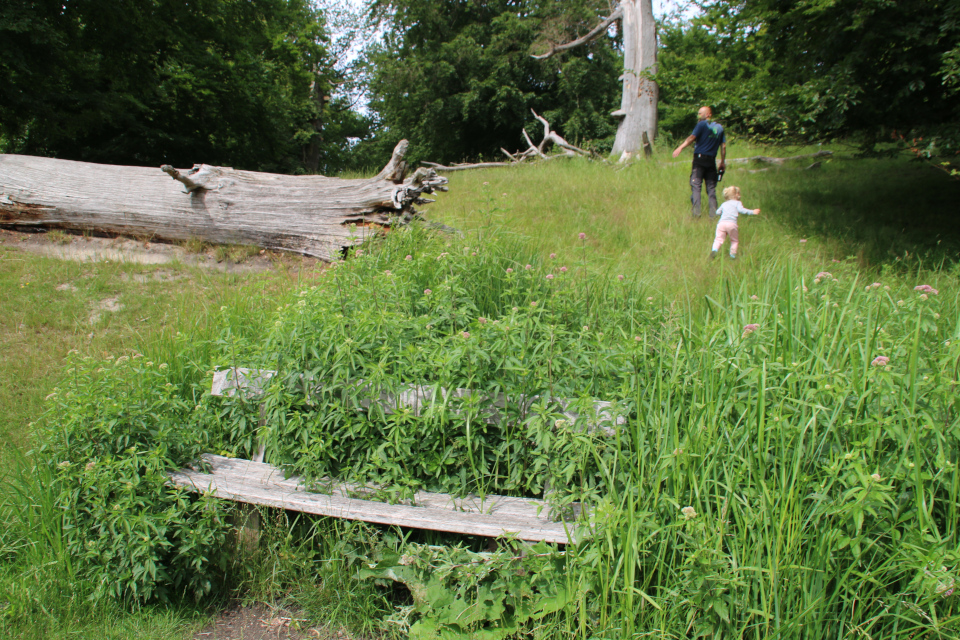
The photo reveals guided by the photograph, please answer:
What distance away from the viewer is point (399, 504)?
2.94m

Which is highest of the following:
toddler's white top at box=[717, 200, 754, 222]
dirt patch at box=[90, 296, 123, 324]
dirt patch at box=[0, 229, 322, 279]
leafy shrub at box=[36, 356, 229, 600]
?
toddler's white top at box=[717, 200, 754, 222]

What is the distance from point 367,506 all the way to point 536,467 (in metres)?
0.93

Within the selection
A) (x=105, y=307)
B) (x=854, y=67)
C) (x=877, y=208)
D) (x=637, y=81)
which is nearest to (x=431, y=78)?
(x=637, y=81)

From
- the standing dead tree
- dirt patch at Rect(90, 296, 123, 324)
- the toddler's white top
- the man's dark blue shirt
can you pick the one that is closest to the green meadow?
dirt patch at Rect(90, 296, 123, 324)

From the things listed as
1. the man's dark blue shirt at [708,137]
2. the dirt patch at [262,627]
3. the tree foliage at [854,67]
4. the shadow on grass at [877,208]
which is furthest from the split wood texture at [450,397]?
the man's dark blue shirt at [708,137]

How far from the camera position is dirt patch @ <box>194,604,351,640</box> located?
2826mm

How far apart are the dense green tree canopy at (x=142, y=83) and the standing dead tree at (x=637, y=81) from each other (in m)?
12.0

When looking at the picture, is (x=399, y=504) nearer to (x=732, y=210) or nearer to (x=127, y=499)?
(x=127, y=499)

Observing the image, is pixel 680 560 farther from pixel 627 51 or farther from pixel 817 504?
pixel 627 51

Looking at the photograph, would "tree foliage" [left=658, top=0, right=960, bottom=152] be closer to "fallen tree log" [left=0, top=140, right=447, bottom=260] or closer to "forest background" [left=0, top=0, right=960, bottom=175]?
"forest background" [left=0, top=0, right=960, bottom=175]

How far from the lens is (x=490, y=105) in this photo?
26562mm

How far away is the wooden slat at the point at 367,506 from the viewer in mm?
2746

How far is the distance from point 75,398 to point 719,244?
6403 mm

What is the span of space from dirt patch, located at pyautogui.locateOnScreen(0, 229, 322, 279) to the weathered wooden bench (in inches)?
161
